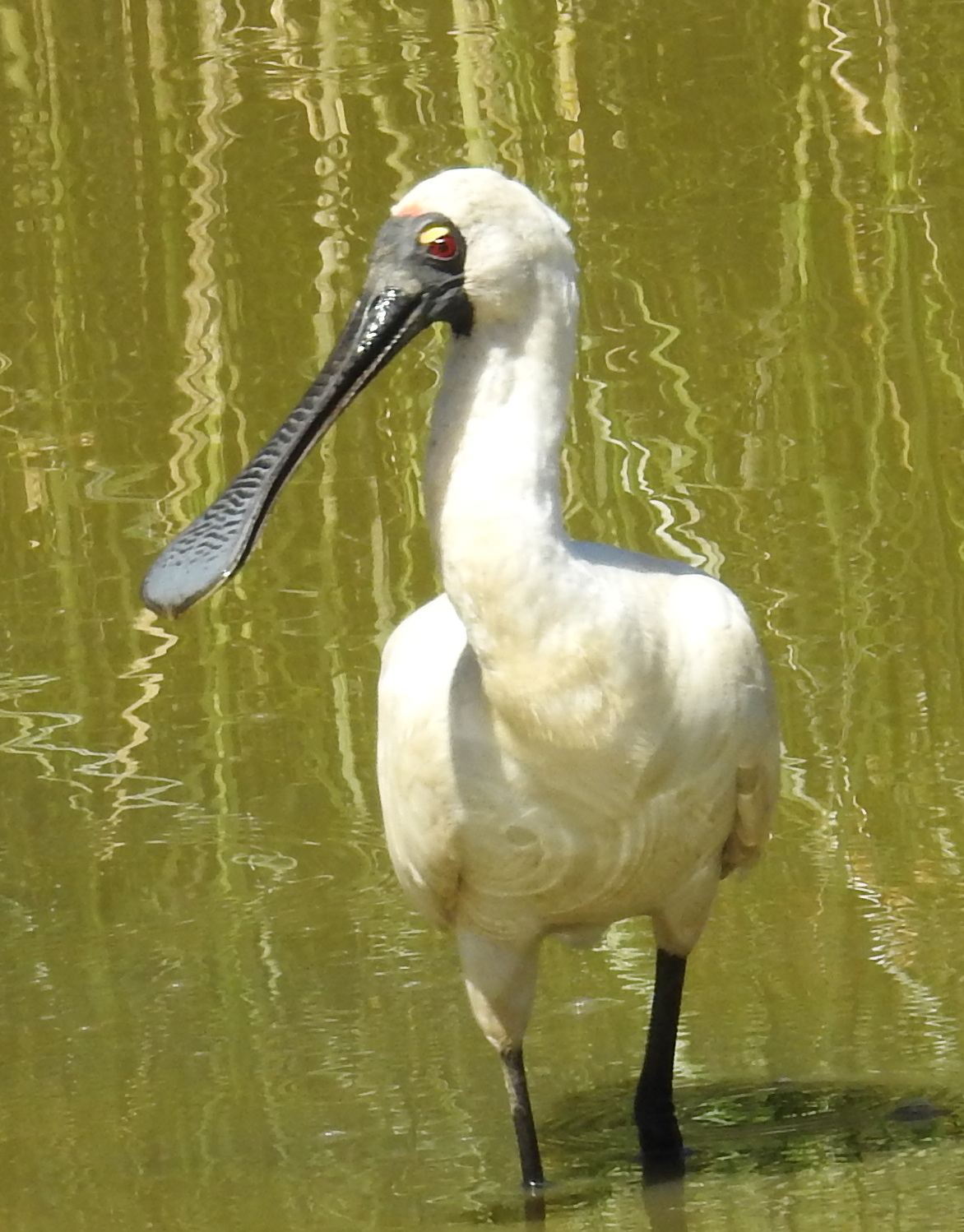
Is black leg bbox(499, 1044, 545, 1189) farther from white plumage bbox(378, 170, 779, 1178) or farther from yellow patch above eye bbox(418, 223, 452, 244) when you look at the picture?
yellow patch above eye bbox(418, 223, 452, 244)

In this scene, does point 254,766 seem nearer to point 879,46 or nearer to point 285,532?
point 285,532

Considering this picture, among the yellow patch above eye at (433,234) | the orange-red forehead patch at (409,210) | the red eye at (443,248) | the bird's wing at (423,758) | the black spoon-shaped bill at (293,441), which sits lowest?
the bird's wing at (423,758)

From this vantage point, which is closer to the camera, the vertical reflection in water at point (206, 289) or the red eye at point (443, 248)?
the red eye at point (443, 248)

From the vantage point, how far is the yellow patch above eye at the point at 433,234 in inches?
166

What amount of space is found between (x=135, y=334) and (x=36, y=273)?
0.98 meters

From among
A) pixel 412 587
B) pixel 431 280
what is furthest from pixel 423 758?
pixel 412 587

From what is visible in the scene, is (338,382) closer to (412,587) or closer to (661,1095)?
(661,1095)

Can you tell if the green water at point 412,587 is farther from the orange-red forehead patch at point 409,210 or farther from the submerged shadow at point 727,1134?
the orange-red forehead patch at point 409,210

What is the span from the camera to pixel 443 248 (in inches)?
167

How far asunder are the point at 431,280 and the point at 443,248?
0.05 metres

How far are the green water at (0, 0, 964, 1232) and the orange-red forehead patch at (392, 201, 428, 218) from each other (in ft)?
5.61

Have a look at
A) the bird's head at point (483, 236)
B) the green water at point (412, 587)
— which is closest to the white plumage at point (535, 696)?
the bird's head at point (483, 236)

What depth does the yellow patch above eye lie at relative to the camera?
4.23 m

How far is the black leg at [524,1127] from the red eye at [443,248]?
58.0 inches
